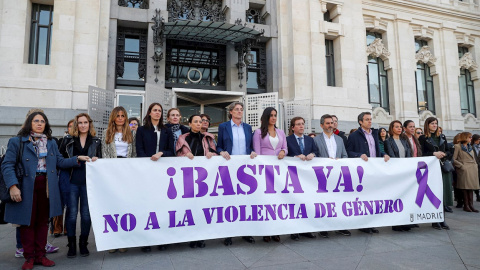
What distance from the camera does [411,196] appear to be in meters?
5.68

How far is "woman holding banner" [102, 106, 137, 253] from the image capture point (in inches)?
184

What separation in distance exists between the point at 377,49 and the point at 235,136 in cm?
1538

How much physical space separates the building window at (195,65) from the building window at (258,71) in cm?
148

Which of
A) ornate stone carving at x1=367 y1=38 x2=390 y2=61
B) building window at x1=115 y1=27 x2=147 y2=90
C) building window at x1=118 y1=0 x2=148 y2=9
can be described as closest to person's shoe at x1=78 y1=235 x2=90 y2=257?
building window at x1=115 y1=27 x2=147 y2=90

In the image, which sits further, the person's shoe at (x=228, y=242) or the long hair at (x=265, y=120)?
the long hair at (x=265, y=120)

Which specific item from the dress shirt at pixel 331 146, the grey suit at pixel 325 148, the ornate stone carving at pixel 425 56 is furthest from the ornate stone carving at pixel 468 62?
the dress shirt at pixel 331 146

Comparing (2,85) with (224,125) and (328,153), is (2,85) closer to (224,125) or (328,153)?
(224,125)

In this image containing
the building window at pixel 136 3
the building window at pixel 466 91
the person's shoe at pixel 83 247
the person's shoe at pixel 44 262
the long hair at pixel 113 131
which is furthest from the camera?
the building window at pixel 466 91

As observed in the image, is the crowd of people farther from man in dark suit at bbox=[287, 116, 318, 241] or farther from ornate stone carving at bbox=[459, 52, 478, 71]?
ornate stone carving at bbox=[459, 52, 478, 71]

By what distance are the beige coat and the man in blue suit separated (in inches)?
253

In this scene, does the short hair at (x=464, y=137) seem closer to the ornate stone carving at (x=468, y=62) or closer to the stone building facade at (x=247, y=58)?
the stone building facade at (x=247, y=58)

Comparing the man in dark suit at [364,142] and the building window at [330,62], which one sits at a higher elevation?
the building window at [330,62]

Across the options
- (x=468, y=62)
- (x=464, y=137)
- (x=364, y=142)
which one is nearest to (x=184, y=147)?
(x=364, y=142)

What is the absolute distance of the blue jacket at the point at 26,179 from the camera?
3779 mm
